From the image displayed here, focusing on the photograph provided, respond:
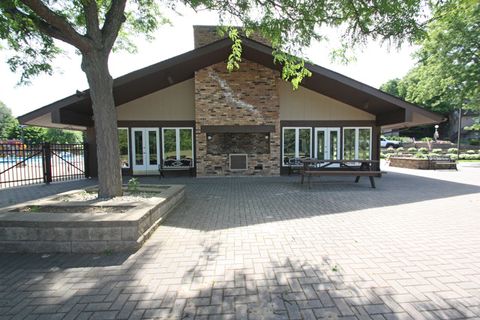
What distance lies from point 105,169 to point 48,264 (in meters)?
2.31

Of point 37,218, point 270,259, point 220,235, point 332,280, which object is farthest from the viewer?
point 220,235

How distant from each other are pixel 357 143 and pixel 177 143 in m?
8.67

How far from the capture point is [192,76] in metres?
13.0

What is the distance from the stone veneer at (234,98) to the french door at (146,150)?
2.20 meters

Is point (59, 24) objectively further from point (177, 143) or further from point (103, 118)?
point (177, 143)

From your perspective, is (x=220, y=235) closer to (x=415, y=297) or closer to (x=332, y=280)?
(x=332, y=280)

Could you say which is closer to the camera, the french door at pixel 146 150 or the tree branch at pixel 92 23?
the tree branch at pixel 92 23

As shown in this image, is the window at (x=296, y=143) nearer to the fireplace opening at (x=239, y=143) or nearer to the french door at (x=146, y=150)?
the fireplace opening at (x=239, y=143)

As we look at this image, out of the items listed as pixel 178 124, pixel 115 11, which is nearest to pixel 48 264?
pixel 115 11

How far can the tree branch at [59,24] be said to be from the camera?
4.71 metres

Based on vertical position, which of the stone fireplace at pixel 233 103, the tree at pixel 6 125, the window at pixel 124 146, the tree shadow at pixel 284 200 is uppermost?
the tree at pixel 6 125

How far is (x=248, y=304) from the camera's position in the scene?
102 inches

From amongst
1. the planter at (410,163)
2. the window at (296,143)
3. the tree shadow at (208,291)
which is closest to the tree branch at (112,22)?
the tree shadow at (208,291)

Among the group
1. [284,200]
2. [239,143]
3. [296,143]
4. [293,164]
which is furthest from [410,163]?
[284,200]
